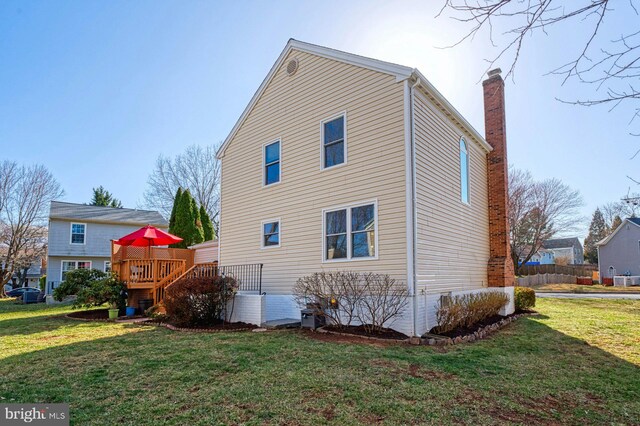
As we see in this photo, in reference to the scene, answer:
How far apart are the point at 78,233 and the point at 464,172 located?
83.2 feet

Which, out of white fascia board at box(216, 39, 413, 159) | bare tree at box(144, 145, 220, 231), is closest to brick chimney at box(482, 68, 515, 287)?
white fascia board at box(216, 39, 413, 159)

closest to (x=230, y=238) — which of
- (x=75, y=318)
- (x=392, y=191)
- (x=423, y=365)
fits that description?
(x=75, y=318)

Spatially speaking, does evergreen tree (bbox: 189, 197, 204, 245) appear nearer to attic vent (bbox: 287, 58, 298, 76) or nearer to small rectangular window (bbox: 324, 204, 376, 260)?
attic vent (bbox: 287, 58, 298, 76)

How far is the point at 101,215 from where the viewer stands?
86.8 feet

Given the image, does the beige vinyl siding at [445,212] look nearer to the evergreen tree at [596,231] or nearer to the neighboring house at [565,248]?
the evergreen tree at [596,231]

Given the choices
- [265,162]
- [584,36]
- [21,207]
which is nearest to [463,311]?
[584,36]

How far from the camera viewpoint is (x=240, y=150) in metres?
13.0

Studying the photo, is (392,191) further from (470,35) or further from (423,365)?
(470,35)

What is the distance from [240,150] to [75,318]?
7.65 m

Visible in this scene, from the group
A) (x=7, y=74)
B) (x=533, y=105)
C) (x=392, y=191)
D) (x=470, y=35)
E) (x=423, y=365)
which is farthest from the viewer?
(x=7, y=74)

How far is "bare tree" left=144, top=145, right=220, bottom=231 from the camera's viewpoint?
31.2 meters

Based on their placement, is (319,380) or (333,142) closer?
(319,380)

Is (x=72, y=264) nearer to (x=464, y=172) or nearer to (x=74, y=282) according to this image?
(x=74, y=282)

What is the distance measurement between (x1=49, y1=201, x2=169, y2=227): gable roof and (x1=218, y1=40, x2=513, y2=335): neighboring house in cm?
1702
